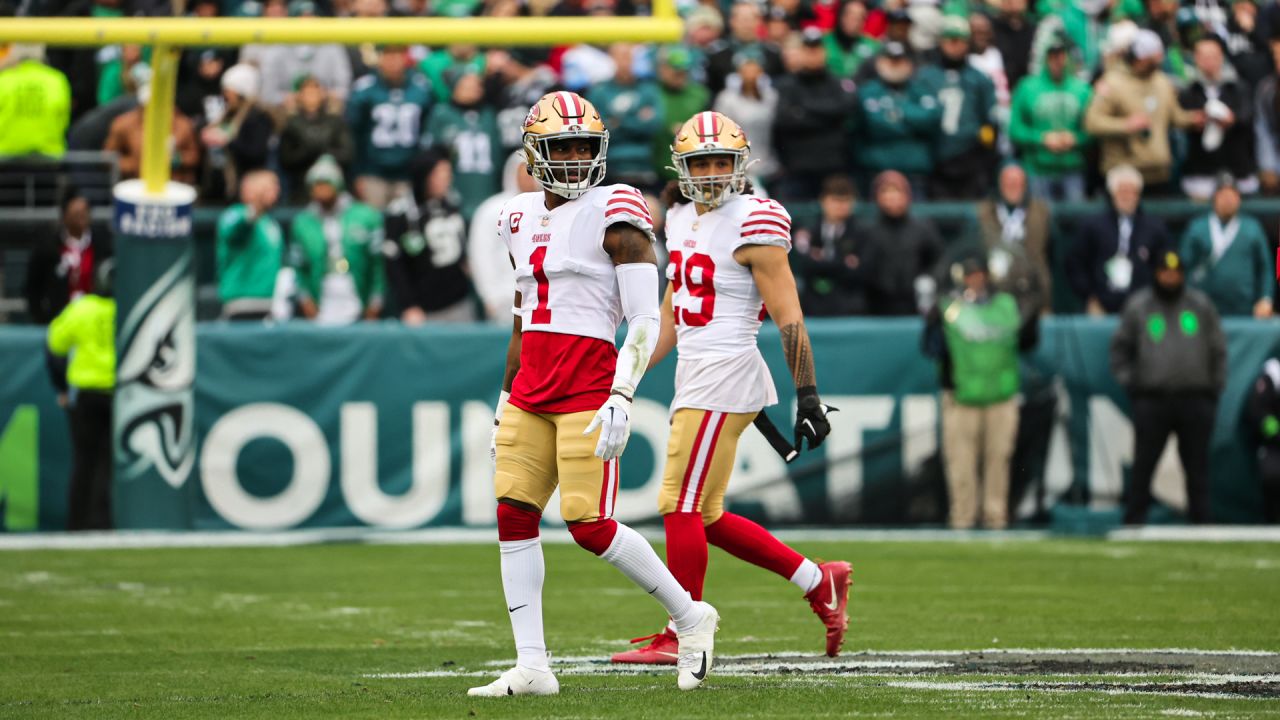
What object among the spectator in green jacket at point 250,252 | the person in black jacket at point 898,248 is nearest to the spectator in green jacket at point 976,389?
the person in black jacket at point 898,248

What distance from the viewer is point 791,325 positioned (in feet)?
24.0

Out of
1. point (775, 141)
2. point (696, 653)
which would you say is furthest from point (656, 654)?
point (775, 141)

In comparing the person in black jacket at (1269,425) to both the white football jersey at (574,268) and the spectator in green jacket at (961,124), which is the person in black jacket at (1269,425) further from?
the white football jersey at (574,268)

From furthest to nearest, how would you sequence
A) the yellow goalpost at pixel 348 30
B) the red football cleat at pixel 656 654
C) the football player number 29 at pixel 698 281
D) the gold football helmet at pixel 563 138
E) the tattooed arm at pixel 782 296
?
the yellow goalpost at pixel 348 30, the football player number 29 at pixel 698 281, the red football cleat at pixel 656 654, the tattooed arm at pixel 782 296, the gold football helmet at pixel 563 138

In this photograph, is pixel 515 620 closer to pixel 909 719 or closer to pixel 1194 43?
pixel 909 719

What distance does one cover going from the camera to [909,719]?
5762 millimetres

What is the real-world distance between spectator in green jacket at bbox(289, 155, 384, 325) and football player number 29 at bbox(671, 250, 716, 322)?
7.26 meters

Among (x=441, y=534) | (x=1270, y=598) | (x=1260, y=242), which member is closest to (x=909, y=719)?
(x=1270, y=598)

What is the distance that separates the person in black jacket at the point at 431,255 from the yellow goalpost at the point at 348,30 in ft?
8.28

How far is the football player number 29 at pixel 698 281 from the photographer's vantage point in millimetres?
7637

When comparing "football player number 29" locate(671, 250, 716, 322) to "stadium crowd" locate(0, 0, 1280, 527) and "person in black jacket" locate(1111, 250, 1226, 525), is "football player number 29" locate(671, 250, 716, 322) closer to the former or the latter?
"stadium crowd" locate(0, 0, 1280, 527)

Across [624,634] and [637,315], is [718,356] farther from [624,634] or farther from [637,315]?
[624,634]

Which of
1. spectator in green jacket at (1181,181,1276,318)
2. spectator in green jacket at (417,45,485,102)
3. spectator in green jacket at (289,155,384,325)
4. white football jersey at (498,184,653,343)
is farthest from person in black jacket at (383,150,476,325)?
white football jersey at (498,184,653,343)

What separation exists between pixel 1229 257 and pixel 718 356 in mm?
8308
